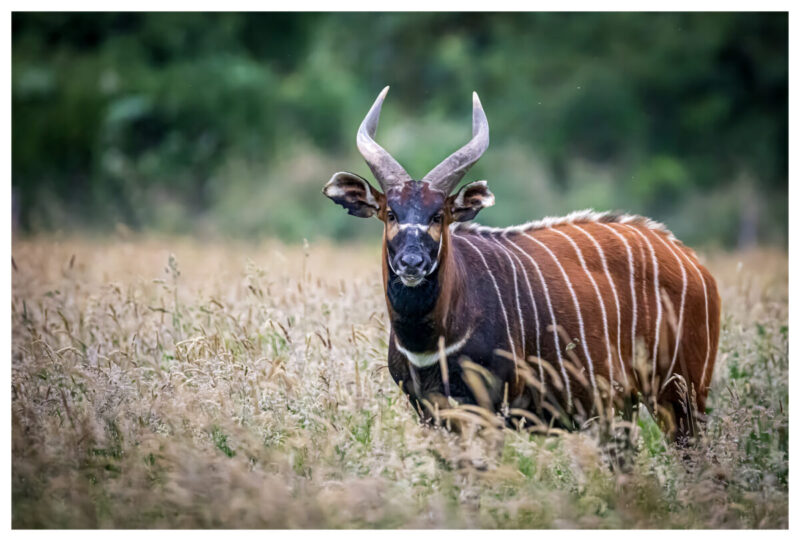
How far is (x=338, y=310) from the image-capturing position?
720 cm

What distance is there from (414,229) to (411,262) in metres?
0.23

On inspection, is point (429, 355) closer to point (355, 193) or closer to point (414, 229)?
point (414, 229)

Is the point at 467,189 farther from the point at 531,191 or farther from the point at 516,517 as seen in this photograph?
the point at 531,191

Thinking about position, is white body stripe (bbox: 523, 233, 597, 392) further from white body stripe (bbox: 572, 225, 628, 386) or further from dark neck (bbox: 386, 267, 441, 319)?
dark neck (bbox: 386, 267, 441, 319)

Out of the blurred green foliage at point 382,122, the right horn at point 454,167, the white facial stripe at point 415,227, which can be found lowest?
the white facial stripe at point 415,227

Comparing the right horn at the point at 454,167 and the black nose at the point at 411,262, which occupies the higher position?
the right horn at the point at 454,167

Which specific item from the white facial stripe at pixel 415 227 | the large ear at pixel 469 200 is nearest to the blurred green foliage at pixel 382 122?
the large ear at pixel 469 200

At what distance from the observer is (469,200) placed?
5289 mm

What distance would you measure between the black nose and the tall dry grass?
91 centimetres

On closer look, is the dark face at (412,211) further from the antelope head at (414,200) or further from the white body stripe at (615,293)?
the white body stripe at (615,293)

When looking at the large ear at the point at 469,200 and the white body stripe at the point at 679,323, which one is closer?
the large ear at the point at 469,200

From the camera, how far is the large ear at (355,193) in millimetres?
5332
